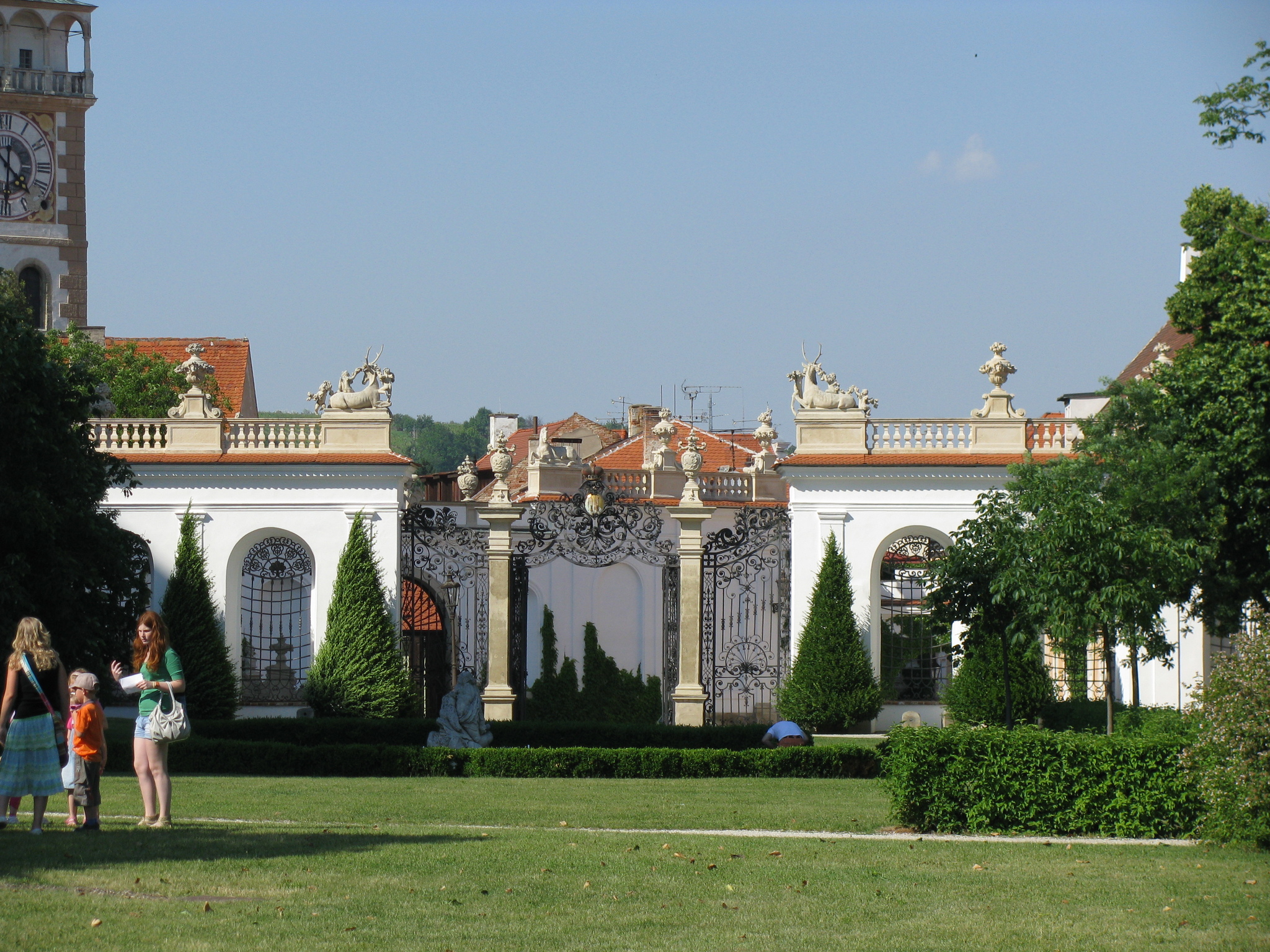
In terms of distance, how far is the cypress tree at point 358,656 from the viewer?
30.3m

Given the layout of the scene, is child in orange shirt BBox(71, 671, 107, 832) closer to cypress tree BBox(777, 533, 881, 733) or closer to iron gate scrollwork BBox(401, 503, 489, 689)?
iron gate scrollwork BBox(401, 503, 489, 689)

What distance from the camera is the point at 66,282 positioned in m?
53.9

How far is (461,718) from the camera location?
27.3 m

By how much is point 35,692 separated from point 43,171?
145 ft

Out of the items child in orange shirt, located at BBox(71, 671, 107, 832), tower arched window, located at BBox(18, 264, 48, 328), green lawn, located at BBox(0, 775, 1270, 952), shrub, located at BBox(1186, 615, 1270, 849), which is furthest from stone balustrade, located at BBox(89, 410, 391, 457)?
tower arched window, located at BBox(18, 264, 48, 328)

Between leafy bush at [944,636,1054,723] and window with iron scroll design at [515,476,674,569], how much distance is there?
6329mm

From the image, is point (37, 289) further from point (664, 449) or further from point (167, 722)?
point (167, 722)

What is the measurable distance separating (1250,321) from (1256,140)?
3393 millimetres

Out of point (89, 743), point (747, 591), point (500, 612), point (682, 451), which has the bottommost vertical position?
point (89, 743)

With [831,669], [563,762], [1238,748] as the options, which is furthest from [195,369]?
[1238,748]

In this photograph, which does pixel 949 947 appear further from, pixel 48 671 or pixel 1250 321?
pixel 1250 321

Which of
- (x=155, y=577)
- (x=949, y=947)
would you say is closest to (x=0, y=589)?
(x=155, y=577)

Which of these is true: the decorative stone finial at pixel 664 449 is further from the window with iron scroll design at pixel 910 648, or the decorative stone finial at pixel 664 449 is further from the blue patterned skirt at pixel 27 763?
the blue patterned skirt at pixel 27 763

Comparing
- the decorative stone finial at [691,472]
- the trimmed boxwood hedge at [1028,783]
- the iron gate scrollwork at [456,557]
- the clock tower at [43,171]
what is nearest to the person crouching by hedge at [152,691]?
the trimmed boxwood hedge at [1028,783]
